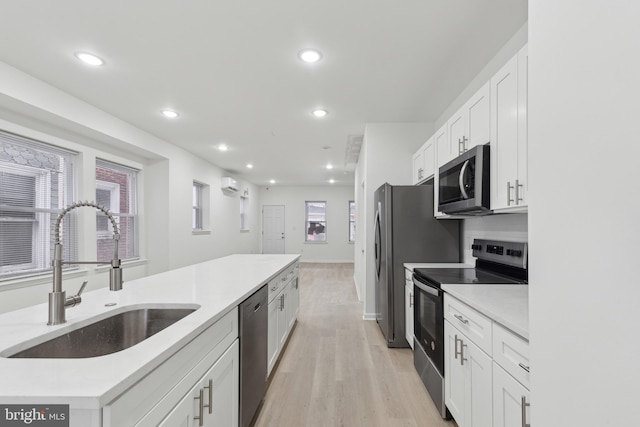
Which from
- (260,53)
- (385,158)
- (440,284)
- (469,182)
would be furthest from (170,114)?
(440,284)

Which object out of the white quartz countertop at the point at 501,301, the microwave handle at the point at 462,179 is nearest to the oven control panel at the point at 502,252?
the white quartz countertop at the point at 501,301

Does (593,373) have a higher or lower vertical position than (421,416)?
higher

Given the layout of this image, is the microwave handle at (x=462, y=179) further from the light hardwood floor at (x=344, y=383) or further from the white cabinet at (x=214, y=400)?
the white cabinet at (x=214, y=400)

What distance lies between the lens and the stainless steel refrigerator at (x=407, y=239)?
325cm

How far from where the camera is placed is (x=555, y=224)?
748mm

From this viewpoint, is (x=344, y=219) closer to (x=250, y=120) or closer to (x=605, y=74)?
(x=250, y=120)

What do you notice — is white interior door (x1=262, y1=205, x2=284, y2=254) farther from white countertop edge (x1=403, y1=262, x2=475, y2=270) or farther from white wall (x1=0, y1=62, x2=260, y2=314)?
white countertop edge (x1=403, y1=262, x2=475, y2=270)

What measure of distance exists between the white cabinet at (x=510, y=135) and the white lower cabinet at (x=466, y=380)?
81 centimetres

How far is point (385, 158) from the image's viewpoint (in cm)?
421

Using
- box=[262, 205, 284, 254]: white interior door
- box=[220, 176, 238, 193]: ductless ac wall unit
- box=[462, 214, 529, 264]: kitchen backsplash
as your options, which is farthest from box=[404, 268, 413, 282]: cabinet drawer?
box=[262, 205, 284, 254]: white interior door

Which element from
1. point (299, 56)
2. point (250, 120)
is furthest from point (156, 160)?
point (299, 56)

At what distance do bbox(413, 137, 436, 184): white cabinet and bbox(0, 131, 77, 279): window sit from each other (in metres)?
4.19

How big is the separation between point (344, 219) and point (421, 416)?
8898mm

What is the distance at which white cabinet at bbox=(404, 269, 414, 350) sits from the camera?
2.96 metres
